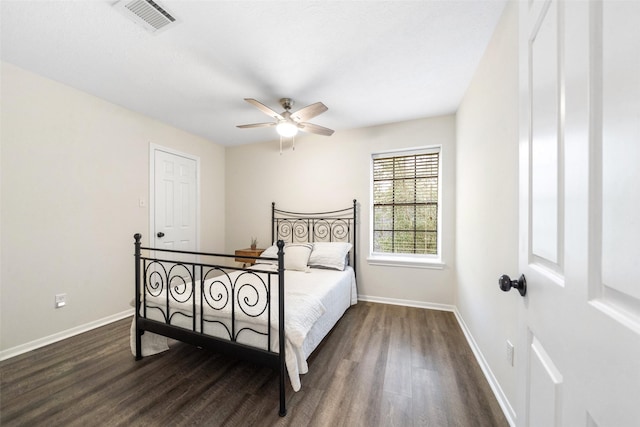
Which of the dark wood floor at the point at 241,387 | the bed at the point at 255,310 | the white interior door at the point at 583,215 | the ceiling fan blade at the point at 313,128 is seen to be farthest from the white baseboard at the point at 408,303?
the white interior door at the point at 583,215

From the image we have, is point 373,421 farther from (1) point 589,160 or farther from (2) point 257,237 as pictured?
(2) point 257,237

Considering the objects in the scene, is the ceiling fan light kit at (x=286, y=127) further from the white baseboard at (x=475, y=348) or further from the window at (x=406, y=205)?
the white baseboard at (x=475, y=348)

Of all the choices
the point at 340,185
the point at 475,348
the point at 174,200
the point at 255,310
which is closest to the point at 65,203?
the point at 174,200

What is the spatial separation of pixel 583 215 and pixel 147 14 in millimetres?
2367

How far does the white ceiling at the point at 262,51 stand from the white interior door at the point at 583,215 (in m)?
1.15

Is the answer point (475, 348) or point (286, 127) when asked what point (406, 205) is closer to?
point (475, 348)

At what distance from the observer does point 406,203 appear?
3.39 m

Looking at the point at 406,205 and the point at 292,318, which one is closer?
the point at 292,318

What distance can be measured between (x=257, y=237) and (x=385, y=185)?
7.54 feet

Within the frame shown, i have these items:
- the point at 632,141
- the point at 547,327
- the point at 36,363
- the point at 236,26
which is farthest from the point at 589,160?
the point at 36,363

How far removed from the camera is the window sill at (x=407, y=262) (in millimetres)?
3100

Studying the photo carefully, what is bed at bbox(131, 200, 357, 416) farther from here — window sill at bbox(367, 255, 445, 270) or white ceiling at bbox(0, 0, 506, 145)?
white ceiling at bbox(0, 0, 506, 145)

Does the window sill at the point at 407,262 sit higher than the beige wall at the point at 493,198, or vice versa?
the beige wall at the point at 493,198

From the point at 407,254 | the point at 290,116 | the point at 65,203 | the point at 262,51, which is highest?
the point at 262,51
